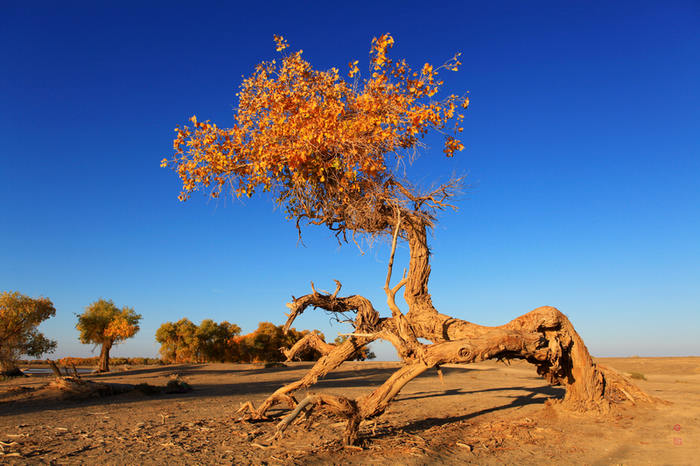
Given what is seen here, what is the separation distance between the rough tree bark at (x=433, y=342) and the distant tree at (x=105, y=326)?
79.2ft

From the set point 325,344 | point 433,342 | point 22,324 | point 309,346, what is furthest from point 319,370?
point 22,324

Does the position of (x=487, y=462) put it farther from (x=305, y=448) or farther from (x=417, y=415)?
(x=417, y=415)

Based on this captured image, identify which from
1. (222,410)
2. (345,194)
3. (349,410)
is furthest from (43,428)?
(345,194)

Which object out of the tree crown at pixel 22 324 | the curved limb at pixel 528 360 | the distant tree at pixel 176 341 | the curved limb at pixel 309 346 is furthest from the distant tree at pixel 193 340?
the curved limb at pixel 528 360

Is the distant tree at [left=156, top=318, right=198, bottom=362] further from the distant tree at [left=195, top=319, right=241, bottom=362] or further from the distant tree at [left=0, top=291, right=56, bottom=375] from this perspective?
the distant tree at [left=0, top=291, right=56, bottom=375]

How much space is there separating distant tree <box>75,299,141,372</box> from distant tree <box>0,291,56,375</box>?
4.75 m

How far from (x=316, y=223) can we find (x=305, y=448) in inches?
240

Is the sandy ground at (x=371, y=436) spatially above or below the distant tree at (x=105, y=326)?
below

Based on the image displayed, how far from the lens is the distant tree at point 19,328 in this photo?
2484 cm

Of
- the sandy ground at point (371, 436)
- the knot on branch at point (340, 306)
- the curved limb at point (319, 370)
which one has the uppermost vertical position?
the knot on branch at point (340, 306)

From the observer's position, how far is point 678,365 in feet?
87.2

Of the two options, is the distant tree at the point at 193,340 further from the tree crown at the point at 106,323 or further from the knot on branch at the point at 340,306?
the knot on branch at the point at 340,306

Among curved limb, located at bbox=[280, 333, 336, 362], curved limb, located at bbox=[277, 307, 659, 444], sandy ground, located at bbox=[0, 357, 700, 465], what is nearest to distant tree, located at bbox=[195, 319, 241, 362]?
sandy ground, located at bbox=[0, 357, 700, 465]

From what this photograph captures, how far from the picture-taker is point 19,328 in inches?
1000
